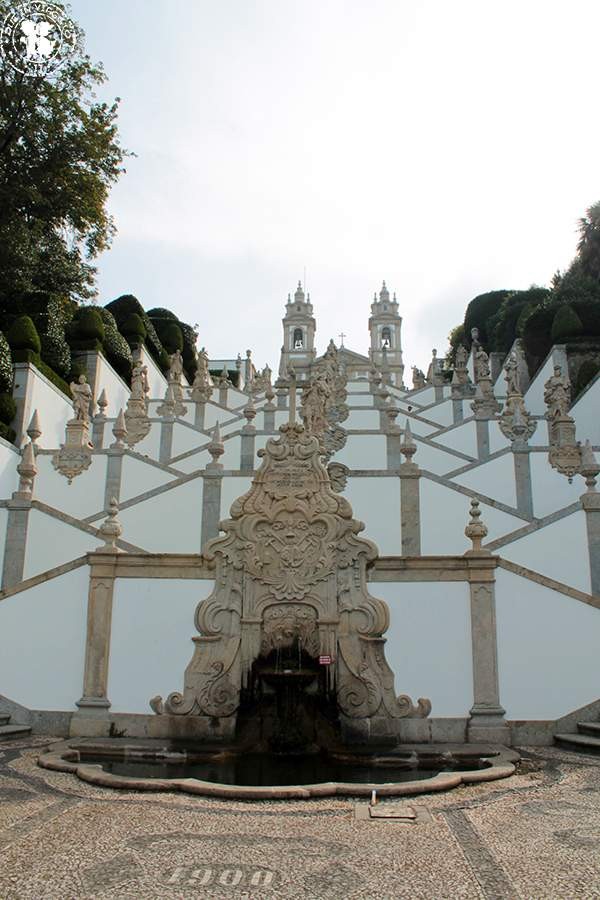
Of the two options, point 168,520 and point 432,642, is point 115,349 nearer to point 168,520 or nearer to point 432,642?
point 168,520

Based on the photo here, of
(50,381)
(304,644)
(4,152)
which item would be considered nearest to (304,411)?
(50,381)

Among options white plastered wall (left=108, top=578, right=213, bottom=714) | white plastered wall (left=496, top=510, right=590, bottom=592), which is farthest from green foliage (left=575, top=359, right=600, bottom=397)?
white plastered wall (left=108, top=578, right=213, bottom=714)

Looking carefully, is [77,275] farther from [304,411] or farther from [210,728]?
[210,728]

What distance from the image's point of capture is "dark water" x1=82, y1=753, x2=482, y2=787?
21.5 feet

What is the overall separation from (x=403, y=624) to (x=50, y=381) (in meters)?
15.8

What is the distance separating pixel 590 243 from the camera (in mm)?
33125

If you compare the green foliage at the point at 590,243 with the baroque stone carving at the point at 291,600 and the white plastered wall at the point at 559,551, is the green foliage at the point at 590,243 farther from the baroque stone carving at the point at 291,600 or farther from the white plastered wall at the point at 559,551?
the baroque stone carving at the point at 291,600

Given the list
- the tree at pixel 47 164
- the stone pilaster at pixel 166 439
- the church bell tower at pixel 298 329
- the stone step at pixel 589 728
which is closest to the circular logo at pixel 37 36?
the tree at pixel 47 164

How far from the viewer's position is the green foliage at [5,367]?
19578mm

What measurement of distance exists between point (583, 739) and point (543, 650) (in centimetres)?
110

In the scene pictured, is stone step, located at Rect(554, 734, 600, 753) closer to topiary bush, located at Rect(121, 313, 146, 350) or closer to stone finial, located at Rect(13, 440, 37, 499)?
stone finial, located at Rect(13, 440, 37, 499)

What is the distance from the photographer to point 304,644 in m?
8.45

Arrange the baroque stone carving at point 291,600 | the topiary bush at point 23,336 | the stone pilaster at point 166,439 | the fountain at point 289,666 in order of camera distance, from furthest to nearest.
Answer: the stone pilaster at point 166,439
the topiary bush at point 23,336
the baroque stone carving at point 291,600
the fountain at point 289,666

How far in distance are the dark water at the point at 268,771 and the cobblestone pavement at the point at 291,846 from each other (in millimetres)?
810
